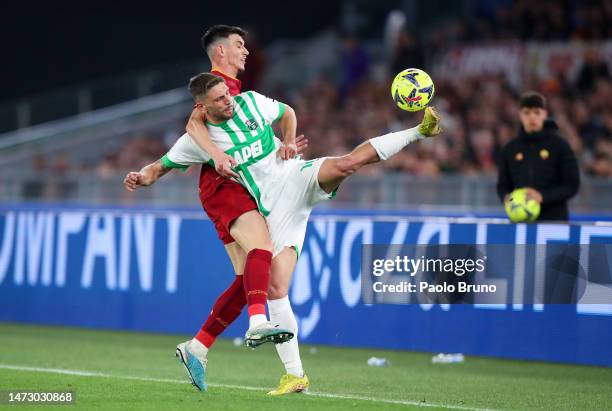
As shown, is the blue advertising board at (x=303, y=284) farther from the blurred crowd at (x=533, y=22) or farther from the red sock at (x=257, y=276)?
the blurred crowd at (x=533, y=22)

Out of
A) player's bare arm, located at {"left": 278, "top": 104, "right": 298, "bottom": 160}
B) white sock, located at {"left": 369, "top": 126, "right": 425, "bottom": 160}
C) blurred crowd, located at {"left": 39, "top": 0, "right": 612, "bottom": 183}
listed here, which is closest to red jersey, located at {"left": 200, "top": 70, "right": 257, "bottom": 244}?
player's bare arm, located at {"left": 278, "top": 104, "right": 298, "bottom": 160}

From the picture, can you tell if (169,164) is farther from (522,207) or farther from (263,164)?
(522,207)

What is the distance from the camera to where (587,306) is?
33.3ft

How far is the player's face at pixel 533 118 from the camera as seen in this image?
35.6 ft

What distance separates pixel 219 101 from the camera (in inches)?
319

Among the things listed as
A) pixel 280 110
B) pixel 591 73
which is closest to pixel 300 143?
pixel 280 110

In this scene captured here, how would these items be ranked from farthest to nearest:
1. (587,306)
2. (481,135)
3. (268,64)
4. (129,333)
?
(268,64)
(481,135)
(129,333)
(587,306)

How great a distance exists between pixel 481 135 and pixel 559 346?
653 cm

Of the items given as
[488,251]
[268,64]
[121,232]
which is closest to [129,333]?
[121,232]

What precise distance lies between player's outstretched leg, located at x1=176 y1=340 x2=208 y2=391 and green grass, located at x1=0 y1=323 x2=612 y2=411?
8 cm

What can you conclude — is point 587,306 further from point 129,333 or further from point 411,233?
point 129,333

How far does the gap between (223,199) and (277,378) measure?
79.1 inches

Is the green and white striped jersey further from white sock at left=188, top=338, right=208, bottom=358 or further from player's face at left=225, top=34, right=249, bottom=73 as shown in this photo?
white sock at left=188, top=338, right=208, bottom=358

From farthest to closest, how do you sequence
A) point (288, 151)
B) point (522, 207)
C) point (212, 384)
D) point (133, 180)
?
point (522, 207)
point (212, 384)
point (133, 180)
point (288, 151)
